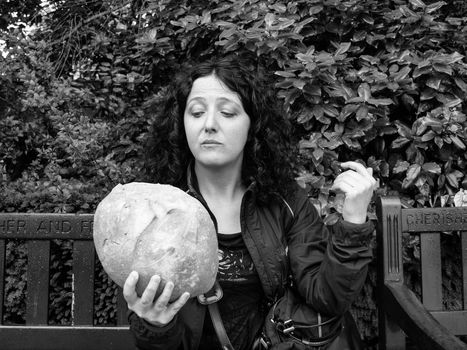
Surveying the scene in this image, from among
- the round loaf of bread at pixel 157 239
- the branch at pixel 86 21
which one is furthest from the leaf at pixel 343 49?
the branch at pixel 86 21

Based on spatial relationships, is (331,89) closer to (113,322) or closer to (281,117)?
(281,117)

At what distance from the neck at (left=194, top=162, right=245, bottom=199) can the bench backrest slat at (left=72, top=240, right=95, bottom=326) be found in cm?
50

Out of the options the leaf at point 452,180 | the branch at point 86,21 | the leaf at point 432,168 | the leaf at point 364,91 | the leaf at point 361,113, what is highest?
the branch at point 86,21

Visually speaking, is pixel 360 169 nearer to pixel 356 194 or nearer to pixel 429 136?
pixel 356 194

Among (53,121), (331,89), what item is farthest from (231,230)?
(53,121)

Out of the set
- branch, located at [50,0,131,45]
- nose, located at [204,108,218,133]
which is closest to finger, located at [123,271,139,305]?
nose, located at [204,108,218,133]

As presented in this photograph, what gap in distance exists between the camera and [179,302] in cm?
141

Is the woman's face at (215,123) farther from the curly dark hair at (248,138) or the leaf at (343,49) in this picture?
the leaf at (343,49)

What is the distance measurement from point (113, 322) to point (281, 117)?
5.36 ft

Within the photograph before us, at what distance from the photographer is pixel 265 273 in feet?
5.73

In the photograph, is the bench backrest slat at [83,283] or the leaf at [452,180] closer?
the bench backrest slat at [83,283]

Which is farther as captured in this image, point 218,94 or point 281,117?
point 281,117

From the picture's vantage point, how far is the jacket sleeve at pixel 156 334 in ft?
4.94

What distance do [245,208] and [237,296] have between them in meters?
0.30
